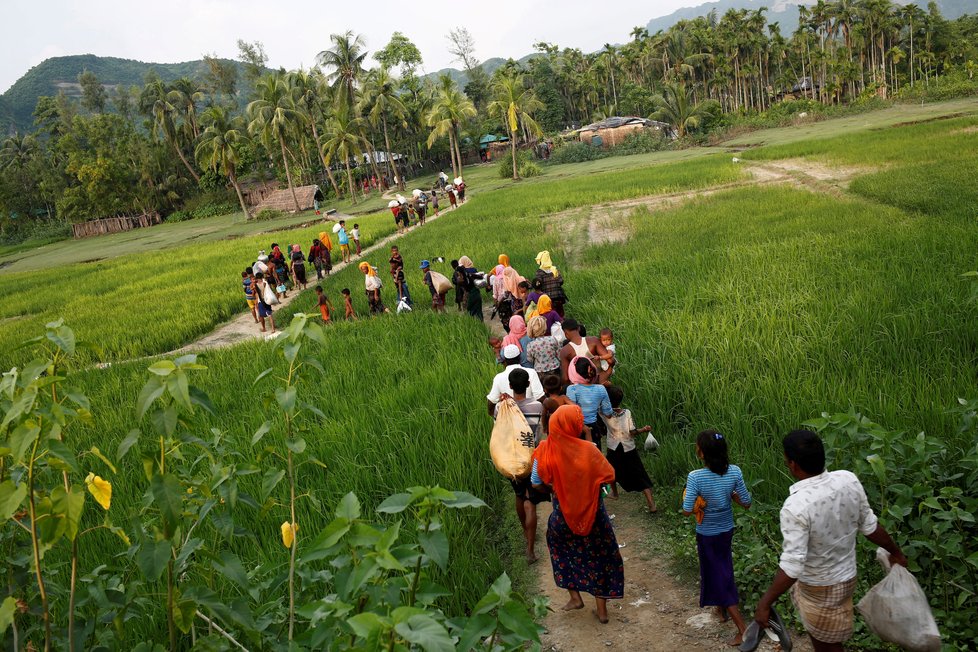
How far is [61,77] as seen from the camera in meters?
131

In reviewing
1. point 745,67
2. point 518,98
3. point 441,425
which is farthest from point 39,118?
point 441,425

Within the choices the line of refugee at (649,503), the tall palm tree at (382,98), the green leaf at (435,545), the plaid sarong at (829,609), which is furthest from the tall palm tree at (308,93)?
the green leaf at (435,545)

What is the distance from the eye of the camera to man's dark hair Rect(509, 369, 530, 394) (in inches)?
163

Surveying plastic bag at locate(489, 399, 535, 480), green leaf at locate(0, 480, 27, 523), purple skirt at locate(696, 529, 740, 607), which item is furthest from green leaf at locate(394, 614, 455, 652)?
plastic bag at locate(489, 399, 535, 480)

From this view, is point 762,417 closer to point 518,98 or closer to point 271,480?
point 271,480

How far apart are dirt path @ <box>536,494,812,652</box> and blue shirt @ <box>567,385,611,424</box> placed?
2.67ft

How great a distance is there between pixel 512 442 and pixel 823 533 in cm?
198

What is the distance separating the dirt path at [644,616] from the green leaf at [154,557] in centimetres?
186

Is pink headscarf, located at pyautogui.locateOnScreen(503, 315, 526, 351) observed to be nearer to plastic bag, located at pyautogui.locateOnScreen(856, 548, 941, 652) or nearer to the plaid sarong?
the plaid sarong

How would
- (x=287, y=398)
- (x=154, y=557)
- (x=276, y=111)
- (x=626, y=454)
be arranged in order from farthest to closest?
(x=276, y=111) < (x=626, y=454) < (x=287, y=398) < (x=154, y=557)

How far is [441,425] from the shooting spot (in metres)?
5.39

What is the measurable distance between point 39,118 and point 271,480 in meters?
70.1

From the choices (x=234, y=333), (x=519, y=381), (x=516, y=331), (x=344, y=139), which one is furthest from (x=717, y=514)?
(x=344, y=139)

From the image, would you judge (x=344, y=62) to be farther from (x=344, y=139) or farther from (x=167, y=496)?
(x=167, y=496)
